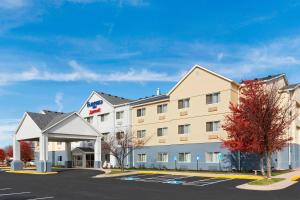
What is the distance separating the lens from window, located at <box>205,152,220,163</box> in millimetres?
37950

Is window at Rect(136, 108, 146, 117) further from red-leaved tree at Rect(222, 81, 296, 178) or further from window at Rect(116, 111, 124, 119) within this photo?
red-leaved tree at Rect(222, 81, 296, 178)

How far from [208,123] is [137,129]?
11.5 meters

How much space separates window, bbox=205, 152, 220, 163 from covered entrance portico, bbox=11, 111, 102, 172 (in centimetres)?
1255

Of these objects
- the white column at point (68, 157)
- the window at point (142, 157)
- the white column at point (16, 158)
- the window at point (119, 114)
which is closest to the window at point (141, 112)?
the window at point (119, 114)

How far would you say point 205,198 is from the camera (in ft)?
55.8

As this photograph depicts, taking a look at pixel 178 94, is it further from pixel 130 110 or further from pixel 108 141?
pixel 108 141

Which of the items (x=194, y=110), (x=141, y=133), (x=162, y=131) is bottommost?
(x=141, y=133)

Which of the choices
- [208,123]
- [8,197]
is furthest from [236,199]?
[208,123]

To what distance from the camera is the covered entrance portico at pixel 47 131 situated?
38.3 m


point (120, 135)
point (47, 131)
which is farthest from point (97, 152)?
point (47, 131)

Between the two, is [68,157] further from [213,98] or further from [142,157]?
[213,98]

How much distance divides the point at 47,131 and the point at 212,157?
57.0 feet

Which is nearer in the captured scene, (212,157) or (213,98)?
(212,157)

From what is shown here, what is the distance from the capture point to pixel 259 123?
25.4 meters
